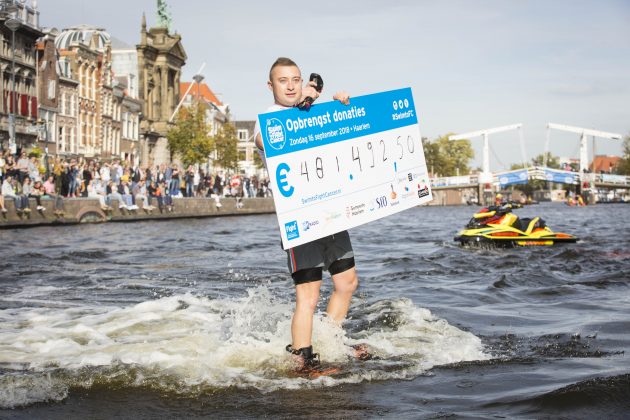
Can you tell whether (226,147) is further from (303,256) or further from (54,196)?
(303,256)

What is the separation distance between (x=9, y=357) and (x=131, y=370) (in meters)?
1.08

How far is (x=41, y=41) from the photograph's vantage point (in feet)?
194

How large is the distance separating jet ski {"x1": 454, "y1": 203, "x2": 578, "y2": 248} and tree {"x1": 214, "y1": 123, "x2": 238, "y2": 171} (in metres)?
66.8

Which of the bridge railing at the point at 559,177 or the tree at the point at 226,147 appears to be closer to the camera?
the tree at the point at 226,147

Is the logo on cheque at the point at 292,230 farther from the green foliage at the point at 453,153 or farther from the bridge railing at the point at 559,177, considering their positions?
the green foliage at the point at 453,153

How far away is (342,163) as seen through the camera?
6262 mm

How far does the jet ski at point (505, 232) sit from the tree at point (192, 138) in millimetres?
59344

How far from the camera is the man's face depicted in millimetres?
6062

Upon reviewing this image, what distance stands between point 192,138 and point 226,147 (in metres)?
7.39

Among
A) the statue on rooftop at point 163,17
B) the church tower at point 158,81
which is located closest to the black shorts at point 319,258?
the church tower at point 158,81

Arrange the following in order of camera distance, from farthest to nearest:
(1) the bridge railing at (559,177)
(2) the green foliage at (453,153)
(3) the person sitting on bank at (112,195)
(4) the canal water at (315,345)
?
(2) the green foliage at (453,153) → (1) the bridge railing at (559,177) → (3) the person sitting on bank at (112,195) → (4) the canal water at (315,345)

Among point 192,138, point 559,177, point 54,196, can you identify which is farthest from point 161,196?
point 559,177

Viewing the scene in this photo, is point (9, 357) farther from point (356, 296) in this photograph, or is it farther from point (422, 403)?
point (356, 296)

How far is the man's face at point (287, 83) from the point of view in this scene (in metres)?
6.06
